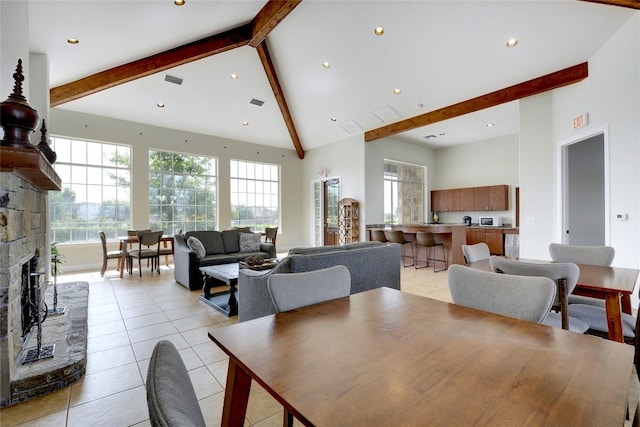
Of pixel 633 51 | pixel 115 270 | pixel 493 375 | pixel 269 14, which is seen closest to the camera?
pixel 493 375

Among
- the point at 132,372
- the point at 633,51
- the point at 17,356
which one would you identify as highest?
the point at 633,51

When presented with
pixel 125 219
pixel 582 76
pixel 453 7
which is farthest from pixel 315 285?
pixel 125 219

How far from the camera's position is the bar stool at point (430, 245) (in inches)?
236

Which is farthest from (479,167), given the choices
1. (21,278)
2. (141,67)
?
(21,278)

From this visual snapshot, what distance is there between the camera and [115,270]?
6281mm

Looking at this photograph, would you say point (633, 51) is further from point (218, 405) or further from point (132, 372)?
point (132, 372)

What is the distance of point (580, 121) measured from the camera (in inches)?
163

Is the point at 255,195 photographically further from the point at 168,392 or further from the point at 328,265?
the point at 168,392

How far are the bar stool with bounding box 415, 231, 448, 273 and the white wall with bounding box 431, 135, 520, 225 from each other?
2.94 m

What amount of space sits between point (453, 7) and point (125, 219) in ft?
24.3

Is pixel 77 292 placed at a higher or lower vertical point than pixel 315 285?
lower

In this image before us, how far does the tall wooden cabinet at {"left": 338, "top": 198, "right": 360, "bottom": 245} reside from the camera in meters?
7.59

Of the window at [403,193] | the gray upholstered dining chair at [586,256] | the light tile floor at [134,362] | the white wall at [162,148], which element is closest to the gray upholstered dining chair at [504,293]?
the light tile floor at [134,362]

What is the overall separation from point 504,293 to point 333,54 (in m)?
5.17
